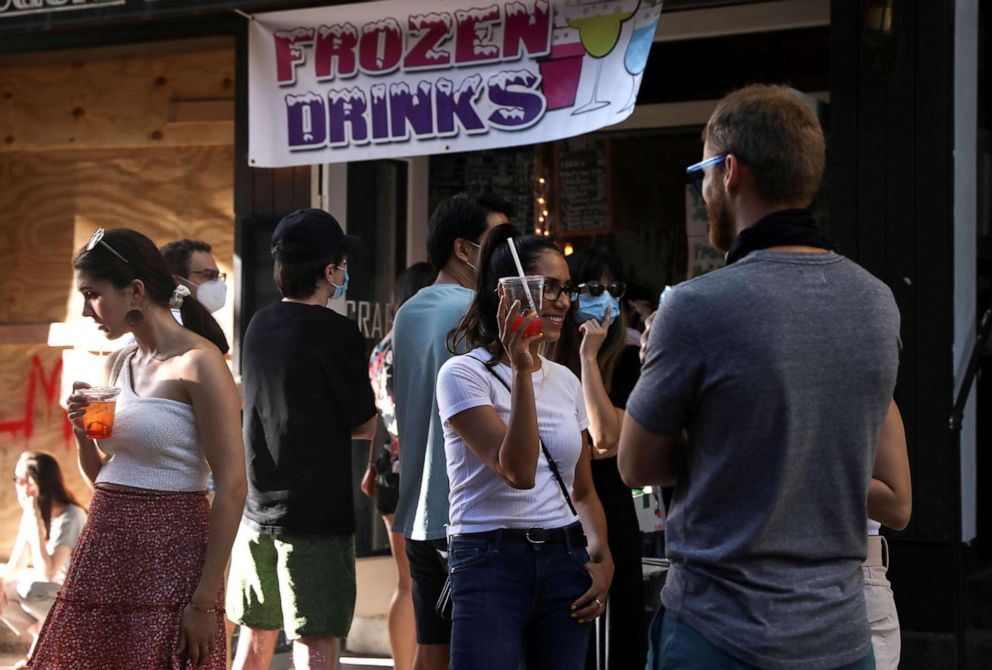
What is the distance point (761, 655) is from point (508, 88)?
14.4 ft

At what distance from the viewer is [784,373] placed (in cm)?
237

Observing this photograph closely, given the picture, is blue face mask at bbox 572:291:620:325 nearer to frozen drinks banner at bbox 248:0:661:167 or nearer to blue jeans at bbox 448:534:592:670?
frozen drinks banner at bbox 248:0:661:167

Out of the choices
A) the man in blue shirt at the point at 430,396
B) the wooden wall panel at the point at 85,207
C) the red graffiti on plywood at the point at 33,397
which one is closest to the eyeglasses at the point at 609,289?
the man in blue shirt at the point at 430,396

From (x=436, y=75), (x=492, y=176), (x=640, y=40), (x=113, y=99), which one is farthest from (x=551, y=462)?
(x=113, y=99)

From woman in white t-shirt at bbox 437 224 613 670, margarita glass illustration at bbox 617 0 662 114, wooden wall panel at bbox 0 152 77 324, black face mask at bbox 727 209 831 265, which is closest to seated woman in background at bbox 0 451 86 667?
wooden wall panel at bbox 0 152 77 324

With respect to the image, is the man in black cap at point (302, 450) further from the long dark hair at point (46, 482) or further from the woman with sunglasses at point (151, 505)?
the long dark hair at point (46, 482)

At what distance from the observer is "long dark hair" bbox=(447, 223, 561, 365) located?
12.5 feet

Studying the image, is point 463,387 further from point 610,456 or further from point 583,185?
point 583,185

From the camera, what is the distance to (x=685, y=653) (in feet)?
8.00

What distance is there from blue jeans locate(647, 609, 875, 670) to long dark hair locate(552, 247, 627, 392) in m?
2.39

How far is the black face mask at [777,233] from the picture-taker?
244cm

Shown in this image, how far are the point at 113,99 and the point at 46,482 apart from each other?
8.43 feet

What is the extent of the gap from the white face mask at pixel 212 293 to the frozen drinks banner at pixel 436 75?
907 millimetres

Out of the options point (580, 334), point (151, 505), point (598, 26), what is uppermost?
point (598, 26)
